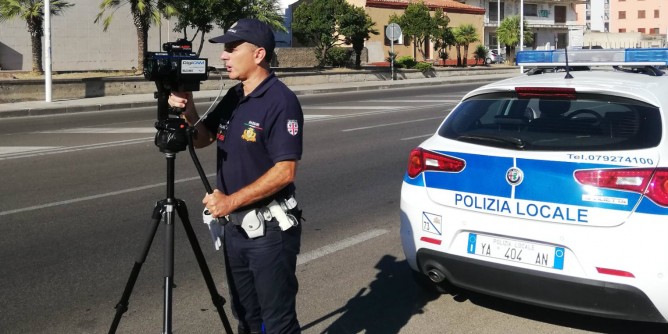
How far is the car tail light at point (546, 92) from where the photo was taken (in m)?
4.57

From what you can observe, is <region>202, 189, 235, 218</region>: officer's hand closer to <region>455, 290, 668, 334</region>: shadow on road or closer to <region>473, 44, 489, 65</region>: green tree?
<region>455, 290, 668, 334</region>: shadow on road

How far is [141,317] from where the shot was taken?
4.74 metres

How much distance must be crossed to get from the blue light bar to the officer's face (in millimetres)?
3220

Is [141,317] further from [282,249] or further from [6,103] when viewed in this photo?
[6,103]

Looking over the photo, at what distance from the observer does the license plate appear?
4105 millimetres

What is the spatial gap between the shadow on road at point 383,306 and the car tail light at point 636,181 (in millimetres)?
1476

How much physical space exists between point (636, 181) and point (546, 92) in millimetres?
939

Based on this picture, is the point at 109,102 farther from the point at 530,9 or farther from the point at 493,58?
the point at 530,9

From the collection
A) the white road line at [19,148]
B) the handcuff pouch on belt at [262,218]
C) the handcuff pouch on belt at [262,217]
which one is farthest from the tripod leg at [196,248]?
the white road line at [19,148]

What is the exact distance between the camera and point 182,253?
6137mm

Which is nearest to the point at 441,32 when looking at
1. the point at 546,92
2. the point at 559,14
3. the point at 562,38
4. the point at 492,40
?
the point at 492,40

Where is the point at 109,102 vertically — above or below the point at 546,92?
above

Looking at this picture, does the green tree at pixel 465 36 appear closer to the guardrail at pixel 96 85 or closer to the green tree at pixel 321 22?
the green tree at pixel 321 22

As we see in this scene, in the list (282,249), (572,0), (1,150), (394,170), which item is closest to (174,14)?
(1,150)
